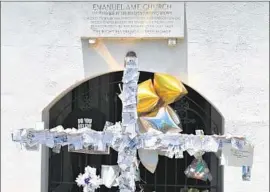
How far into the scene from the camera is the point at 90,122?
5.61m

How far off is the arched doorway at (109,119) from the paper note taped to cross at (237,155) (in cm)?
170

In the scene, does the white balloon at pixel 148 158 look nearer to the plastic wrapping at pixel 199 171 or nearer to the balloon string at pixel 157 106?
the balloon string at pixel 157 106

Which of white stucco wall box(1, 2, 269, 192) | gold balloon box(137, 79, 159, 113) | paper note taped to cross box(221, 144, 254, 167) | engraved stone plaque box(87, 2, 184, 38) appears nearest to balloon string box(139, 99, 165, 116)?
gold balloon box(137, 79, 159, 113)

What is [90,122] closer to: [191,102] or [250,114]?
[191,102]

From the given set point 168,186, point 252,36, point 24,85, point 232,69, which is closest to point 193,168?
point 168,186

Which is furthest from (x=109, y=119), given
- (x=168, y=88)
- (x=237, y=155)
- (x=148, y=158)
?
(x=237, y=155)

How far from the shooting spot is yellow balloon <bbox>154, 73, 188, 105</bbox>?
489 centimetres

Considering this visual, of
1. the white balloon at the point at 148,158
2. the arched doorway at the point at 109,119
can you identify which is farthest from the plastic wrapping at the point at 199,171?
the white balloon at the point at 148,158

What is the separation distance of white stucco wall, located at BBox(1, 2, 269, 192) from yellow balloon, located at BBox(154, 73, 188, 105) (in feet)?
0.77

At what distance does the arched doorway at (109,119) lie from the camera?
546 centimetres

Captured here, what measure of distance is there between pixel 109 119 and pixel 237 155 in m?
2.27

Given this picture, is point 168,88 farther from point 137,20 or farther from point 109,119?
point 109,119

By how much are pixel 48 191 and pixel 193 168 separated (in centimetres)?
170

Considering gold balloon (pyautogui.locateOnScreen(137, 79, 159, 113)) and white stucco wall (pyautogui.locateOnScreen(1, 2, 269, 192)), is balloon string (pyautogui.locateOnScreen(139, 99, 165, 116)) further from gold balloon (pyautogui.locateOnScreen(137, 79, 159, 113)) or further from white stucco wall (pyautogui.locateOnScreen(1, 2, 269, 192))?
white stucco wall (pyautogui.locateOnScreen(1, 2, 269, 192))
